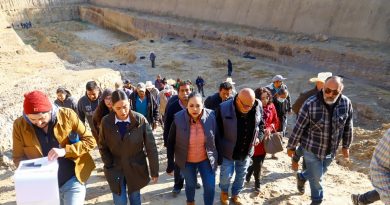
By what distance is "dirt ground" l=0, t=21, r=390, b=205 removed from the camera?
5.03 m

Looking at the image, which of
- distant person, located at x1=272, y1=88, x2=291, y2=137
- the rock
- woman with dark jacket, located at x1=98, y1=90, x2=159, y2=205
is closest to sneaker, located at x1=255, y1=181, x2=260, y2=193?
distant person, located at x1=272, y1=88, x2=291, y2=137

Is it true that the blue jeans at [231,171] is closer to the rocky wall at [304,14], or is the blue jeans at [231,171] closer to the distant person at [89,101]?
the distant person at [89,101]

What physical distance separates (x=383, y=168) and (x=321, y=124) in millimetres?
1435

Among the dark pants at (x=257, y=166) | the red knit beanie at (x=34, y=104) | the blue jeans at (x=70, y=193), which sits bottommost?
the dark pants at (x=257, y=166)

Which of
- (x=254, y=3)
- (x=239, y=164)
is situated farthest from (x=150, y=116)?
(x=254, y=3)

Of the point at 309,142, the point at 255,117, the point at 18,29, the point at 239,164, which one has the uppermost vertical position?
the point at 18,29

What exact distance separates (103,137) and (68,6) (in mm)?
36136

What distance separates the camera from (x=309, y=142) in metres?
4.09

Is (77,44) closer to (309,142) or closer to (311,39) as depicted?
(311,39)

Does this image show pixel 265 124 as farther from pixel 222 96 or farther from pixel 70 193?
pixel 70 193

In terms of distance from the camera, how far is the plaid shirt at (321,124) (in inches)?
155

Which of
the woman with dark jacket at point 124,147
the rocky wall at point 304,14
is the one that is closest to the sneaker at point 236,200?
the woman with dark jacket at point 124,147

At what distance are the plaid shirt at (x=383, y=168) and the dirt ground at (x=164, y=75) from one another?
6.94 ft

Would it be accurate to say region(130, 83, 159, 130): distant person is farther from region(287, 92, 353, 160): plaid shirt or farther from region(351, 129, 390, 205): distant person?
region(351, 129, 390, 205): distant person
